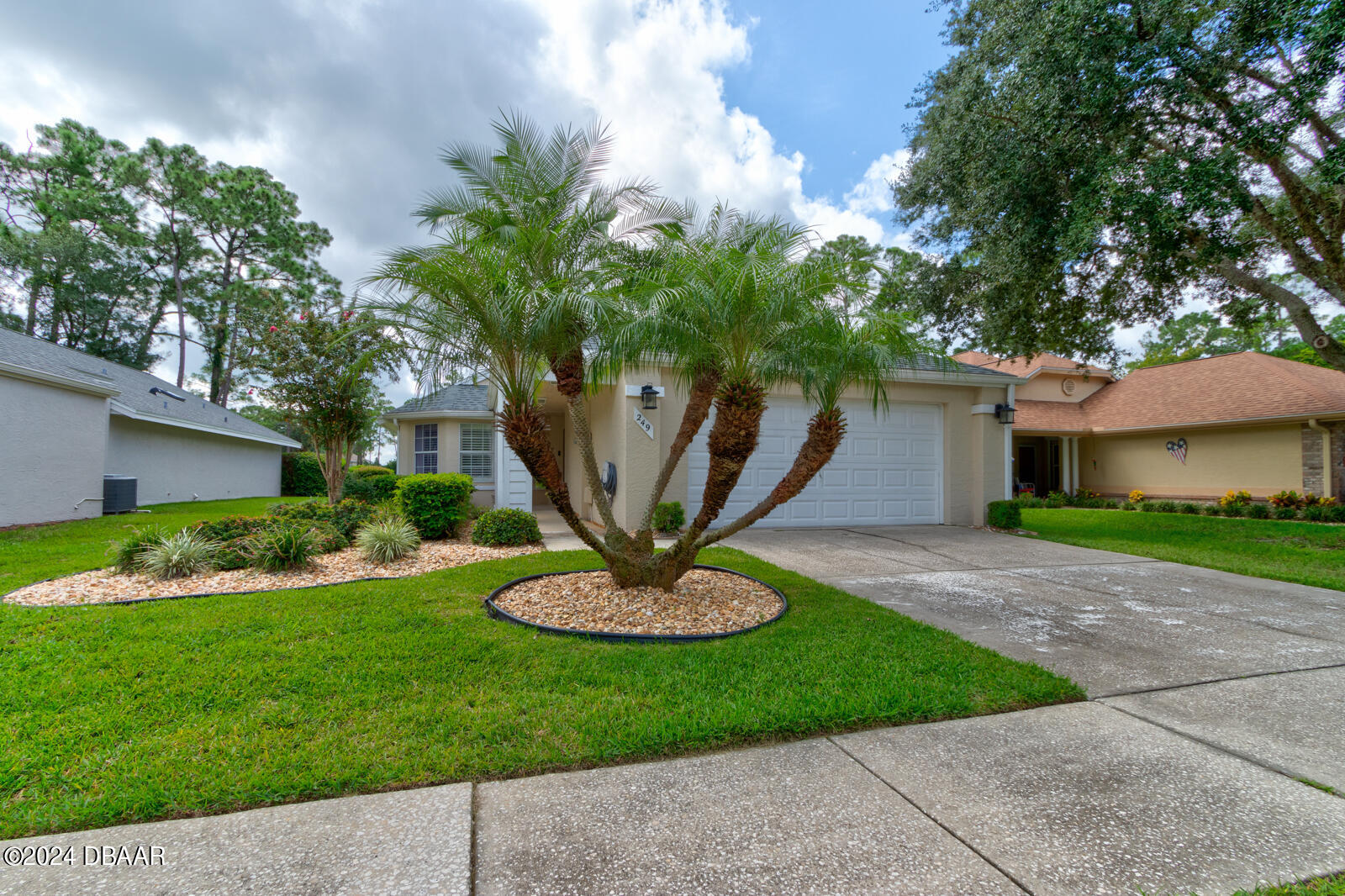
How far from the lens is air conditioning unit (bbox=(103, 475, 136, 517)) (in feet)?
39.8

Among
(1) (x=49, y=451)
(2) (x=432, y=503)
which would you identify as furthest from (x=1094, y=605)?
(1) (x=49, y=451)

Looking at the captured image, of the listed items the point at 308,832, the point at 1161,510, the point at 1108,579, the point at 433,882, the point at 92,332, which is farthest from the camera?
the point at 92,332

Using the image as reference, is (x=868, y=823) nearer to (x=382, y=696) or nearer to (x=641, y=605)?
(x=382, y=696)

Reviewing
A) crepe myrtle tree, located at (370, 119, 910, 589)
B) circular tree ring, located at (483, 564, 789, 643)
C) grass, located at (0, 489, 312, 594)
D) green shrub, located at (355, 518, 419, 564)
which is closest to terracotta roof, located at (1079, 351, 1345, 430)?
crepe myrtle tree, located at (370, 119, 910, 589)

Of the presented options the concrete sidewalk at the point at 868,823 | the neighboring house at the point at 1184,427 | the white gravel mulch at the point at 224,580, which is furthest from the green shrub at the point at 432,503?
the neighboring house at the point at 1184,427

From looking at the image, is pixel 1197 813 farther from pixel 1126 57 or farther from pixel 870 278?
pixel 1126 57

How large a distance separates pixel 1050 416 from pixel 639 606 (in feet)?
61.6

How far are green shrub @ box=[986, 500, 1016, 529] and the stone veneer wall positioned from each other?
31.3 ft

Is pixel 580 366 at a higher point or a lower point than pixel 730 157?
lower

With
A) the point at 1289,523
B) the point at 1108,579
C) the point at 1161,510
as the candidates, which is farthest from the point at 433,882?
the point at 1161,510

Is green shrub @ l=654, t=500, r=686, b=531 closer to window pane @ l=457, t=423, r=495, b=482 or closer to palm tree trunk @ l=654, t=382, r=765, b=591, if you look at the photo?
palm tree trunk @ l=654, t=382, r=765, b=591

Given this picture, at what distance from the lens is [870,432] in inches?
420

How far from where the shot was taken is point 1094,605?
548cm

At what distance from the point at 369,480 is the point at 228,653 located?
13350mm
